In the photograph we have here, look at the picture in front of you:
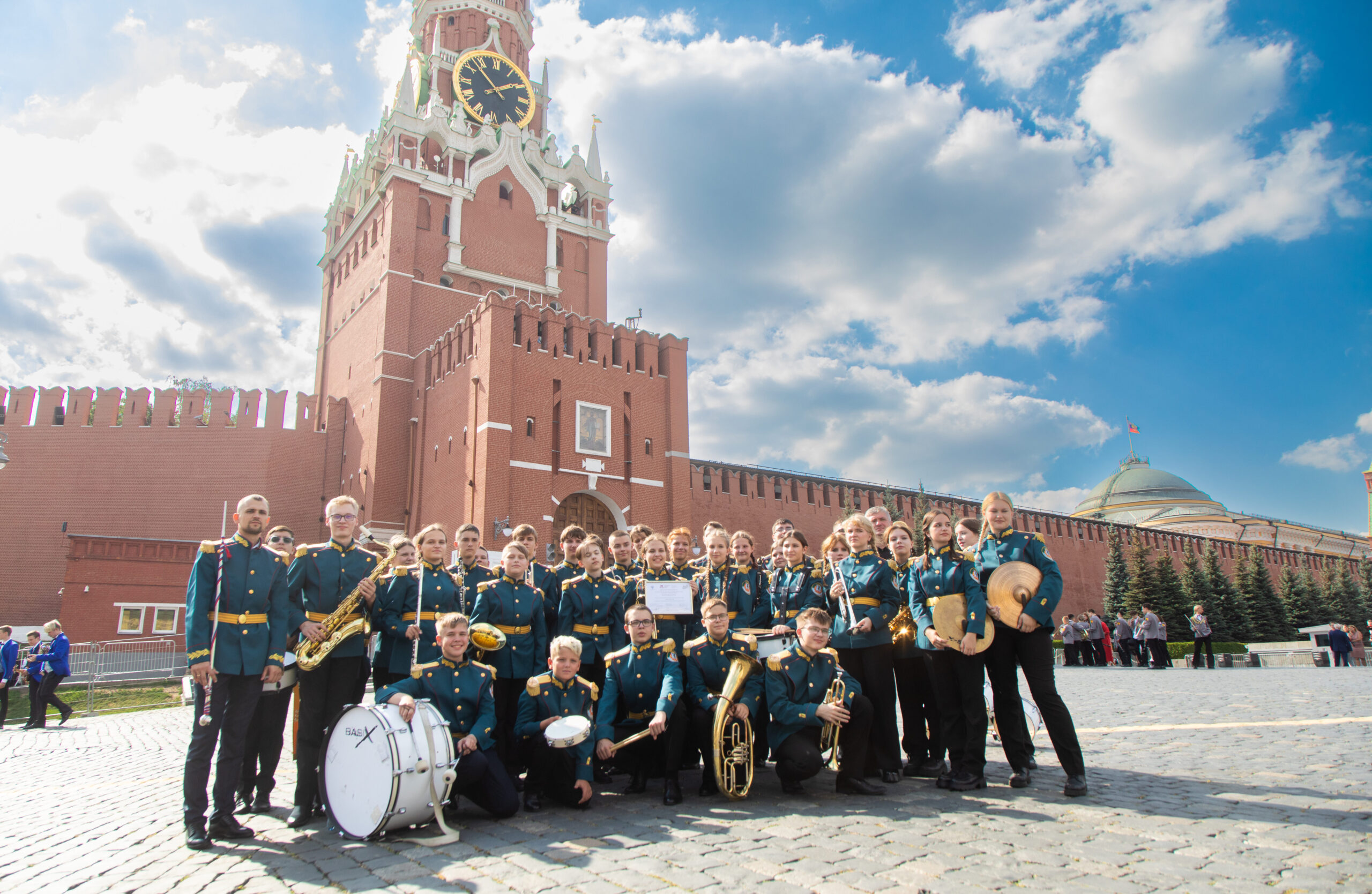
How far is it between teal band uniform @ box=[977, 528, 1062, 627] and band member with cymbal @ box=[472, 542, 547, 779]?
347cm

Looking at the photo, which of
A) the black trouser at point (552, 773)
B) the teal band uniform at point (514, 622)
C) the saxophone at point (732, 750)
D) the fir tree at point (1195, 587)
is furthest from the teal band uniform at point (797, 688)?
the fir tree at point (1195, 587)

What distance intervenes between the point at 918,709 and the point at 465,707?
3440mm

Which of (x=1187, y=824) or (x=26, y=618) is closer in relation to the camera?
(x=1187, y=824)

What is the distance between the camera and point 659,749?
581cm

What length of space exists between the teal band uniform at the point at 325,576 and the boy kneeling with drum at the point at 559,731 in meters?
1.27

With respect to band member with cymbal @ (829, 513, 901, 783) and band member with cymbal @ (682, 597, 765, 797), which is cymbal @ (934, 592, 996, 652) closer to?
band member with cymbal @ (829, 513, 901, 783)

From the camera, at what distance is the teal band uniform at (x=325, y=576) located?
562 centimetres

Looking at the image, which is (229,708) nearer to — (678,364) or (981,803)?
(981,803)

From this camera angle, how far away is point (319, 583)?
564 cm

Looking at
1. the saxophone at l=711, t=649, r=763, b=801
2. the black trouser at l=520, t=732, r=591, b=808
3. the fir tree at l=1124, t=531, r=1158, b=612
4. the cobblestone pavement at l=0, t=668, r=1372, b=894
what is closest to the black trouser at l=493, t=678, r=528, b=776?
the black trouser at l=520, t=732, r=591, b=808

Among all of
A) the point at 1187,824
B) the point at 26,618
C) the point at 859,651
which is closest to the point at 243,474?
the point at 26,618

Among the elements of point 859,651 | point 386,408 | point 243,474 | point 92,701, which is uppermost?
point 386,408

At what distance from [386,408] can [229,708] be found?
86.3 ft

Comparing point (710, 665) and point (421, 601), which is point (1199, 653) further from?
point (421, 601)
